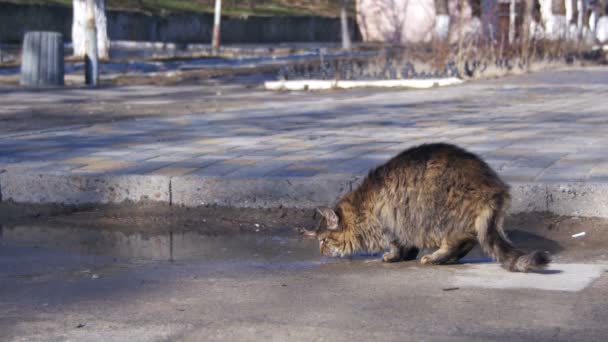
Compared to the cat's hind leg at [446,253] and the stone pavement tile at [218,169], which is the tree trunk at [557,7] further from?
the cat's hind leg at [446,253]

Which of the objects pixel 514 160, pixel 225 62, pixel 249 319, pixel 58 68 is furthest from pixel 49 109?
pixel 225 62

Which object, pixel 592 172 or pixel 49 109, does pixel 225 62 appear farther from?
pixel 592 172

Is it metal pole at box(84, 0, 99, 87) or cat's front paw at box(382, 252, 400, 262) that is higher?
metal pole at box(84, 0, 99, 87)

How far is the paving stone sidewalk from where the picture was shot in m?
7.00

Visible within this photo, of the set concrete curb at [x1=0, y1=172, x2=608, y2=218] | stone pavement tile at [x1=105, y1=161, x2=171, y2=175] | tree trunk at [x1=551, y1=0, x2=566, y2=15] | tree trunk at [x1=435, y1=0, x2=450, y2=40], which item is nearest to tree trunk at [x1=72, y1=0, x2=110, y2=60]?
tree trunk at [x1=435, y1=0, x2=450, y2=40]

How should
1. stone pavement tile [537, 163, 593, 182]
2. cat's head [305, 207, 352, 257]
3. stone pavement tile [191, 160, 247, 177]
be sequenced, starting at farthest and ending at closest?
stone pavement tile [191, 160, 247, 177] < stone pavement tile [537, 163, 593, 182] < cat's head [305, 207, 352, 257]

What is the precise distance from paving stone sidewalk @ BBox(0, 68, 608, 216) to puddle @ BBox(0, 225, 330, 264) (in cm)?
65

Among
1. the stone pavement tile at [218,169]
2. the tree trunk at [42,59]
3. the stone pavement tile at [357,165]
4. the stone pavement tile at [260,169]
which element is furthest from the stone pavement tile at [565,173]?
the tree trunk at [42,59]

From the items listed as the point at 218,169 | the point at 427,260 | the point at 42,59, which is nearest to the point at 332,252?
the point at 427,260

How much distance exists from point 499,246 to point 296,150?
12.7 ft

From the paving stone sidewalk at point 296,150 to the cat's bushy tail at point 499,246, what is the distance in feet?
5.30

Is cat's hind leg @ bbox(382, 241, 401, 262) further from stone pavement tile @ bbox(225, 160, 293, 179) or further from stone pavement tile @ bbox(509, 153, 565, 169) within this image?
stone pavement tile @ bbox(509, 153, 565, 169)

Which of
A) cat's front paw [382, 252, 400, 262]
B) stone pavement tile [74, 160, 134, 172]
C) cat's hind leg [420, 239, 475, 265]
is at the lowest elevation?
cat's front paw [382, 252, 400, 262]

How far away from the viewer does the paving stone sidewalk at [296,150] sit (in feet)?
23.0
